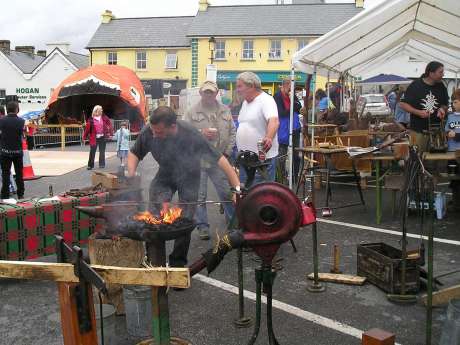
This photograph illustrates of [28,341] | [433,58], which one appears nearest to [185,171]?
[28,341]

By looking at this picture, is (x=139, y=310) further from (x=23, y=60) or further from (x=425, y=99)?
(x=23, y=60)

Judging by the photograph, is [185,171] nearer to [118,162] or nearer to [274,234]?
[274,234]

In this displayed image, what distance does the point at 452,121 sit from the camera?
605 cm

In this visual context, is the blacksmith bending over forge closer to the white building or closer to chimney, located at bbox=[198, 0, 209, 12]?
chimney, located at bbox=[198, 0, 209, 12]

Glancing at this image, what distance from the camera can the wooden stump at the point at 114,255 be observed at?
377 centimetres

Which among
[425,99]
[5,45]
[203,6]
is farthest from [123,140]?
[5,45]

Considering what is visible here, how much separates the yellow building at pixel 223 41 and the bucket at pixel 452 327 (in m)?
33.5

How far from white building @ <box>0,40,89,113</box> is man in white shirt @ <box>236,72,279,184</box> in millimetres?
41438

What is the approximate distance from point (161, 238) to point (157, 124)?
1.21 meters

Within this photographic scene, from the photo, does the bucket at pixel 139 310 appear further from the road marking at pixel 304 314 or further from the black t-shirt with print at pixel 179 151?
the black t-shirt with print at pixel 179 151

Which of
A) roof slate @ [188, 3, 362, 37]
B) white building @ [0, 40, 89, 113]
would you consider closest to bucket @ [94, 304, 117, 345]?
roof slate @ [188, 3, 362, 37]

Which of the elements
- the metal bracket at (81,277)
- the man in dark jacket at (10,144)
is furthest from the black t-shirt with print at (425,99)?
the man in dark jacket at (10,144)

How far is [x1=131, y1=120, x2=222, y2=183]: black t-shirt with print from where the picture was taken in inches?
163

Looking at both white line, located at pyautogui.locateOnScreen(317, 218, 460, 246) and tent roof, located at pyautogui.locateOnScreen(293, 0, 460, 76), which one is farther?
tent roof, located at pyautogui.locateOnScreen(293, 0, 460, 76)
